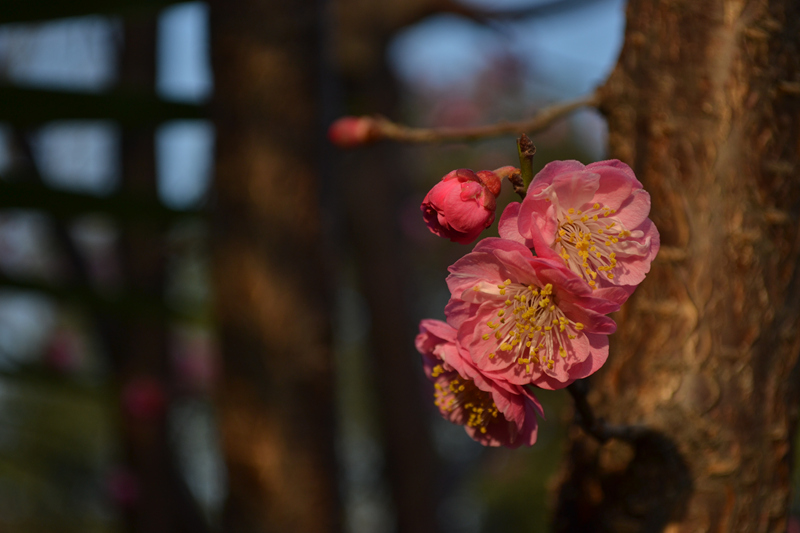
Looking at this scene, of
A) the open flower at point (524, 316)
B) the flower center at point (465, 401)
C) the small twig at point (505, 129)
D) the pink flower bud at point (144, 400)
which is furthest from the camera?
the pink flower bud at point (144, 400)

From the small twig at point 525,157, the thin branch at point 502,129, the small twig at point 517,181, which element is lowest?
the small twig at point 517,181

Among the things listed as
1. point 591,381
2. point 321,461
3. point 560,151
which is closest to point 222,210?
point 321,461

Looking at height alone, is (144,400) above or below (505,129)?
below

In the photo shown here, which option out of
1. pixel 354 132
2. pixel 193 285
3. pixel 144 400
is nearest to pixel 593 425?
pixel 354 132

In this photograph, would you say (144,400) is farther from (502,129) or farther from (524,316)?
(524,316)

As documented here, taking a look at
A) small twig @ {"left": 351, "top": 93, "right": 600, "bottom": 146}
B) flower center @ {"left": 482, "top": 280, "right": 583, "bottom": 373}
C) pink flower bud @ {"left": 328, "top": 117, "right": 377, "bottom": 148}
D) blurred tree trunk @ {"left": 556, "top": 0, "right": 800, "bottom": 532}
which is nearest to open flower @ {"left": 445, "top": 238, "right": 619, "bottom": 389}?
flower center @ {"left": 482, "top": 280, "right": 583, "bottom": 373}

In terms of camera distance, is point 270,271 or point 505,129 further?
point 270,271

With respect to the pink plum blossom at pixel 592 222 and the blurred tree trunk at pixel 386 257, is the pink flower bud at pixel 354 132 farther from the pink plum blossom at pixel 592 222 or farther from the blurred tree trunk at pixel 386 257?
the blurred tree trunk at pixel 386 257

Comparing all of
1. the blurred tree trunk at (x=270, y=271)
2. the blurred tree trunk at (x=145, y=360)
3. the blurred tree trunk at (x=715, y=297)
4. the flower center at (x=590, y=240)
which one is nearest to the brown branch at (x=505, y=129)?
the blurred tree trunk at (x=715, y=297)

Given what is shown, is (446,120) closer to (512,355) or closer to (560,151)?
(560,151)
